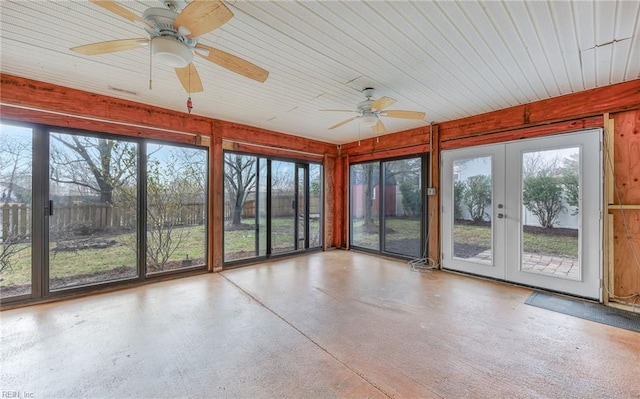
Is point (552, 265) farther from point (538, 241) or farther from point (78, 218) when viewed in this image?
point (78, 218)

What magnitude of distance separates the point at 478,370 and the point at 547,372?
1.58ft

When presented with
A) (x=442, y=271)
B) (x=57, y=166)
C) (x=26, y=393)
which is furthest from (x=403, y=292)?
(x=57, y=166)

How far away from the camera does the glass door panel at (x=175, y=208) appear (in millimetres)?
3902

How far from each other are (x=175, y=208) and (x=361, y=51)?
3.48m

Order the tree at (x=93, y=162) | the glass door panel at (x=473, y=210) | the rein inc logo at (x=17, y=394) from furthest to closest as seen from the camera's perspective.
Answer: the glass door panel at (x=473, y=210) → the tree at (x=93, y=162) → the rein inc logo at (x=17, y=394)

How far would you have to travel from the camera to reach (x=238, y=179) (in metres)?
4.80

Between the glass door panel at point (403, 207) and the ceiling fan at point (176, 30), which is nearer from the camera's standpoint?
the ceiling fan at point (176, 30)

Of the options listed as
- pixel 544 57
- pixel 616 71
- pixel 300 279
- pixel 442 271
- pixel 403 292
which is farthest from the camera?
pixel 442 271

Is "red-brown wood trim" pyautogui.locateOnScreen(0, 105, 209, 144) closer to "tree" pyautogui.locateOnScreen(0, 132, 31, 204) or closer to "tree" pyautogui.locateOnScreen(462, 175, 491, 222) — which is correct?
"tree" pyautogui.locateOnScreen(0, 132, 31, 204)

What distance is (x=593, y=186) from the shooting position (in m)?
3.14

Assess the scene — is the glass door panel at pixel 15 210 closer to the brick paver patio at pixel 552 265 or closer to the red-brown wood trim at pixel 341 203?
the red-brown wood trim at pixel 341 203

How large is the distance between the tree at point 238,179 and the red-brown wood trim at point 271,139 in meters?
0.33

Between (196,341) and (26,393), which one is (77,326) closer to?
(26,393)

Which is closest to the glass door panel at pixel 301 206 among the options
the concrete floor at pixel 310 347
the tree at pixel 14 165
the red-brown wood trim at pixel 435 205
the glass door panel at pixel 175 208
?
the glass door panel at pixel 175 208
